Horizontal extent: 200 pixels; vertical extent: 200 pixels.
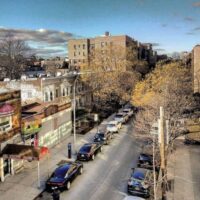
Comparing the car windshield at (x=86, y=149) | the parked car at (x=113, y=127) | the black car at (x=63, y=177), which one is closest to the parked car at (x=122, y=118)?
the parked car at (x=113, y=127)

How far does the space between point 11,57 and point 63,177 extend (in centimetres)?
5537

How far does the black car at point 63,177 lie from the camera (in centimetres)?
2050

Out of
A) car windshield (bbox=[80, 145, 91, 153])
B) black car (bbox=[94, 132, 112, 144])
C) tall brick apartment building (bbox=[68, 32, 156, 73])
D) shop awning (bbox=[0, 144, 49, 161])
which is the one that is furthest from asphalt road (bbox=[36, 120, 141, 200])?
tall brick apartment building (bbox=[68, 32, 156, 73])

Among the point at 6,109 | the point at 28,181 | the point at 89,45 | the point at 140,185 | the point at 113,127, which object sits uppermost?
the point at 89,45

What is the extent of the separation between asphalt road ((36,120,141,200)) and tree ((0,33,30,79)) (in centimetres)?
4188

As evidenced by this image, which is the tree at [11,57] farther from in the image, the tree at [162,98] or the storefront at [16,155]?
the storefront at [16,155]

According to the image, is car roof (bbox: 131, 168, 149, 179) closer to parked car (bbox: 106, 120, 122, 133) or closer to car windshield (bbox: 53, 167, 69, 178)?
car windshield (bbox: 53, 167, 69, 178)

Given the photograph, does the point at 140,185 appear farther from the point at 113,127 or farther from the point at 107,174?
the point at 113,127

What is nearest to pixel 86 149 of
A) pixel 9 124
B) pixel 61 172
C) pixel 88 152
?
pixel 88 152

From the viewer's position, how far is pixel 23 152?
72.7ft

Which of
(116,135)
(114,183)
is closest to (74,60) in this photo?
(116,135)

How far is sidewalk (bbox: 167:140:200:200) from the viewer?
67.3 ft

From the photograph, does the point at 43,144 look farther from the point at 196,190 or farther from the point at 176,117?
the point at 196,190

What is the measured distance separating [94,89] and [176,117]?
24.0 metres
